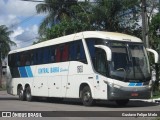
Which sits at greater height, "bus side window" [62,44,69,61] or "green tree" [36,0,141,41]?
"green tree" [36,0,141,41]

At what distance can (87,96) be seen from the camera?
21.2 m

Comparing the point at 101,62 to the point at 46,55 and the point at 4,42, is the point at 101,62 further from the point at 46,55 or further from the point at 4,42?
the point at 4,42

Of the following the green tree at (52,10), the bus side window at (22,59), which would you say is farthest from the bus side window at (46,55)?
the green tree at (52,10)

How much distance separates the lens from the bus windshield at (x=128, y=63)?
64.7ft

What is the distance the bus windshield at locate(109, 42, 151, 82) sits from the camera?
776 inches

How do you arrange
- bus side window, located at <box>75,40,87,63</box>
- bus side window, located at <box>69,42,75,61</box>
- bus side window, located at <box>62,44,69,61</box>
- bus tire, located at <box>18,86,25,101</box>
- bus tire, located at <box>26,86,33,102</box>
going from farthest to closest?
bus tire, located at <box>18,86,25,101</box>, bus tire, located at <box>26,86,33,102</box>, bus side window, located at <box>62,44,69,61</box>, bus side window, located at <box>69,42,75,61</box>, bus side window, located at <box>75,40,87,63</box>

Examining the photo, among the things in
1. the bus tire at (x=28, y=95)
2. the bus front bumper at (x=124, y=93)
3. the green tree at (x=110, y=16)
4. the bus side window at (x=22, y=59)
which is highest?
the green tree at (x=110, y=16)

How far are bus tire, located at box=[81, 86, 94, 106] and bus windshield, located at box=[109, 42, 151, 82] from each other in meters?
1.92

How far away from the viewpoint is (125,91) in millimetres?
19688

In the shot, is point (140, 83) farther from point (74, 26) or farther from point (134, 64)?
point (74, 26)

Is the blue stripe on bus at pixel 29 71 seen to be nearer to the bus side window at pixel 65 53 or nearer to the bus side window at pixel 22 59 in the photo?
the bus side window at pixel 22 59

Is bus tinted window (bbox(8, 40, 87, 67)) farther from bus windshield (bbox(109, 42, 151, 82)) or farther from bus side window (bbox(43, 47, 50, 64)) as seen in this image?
bus windshield (bbox(109, 42, 151, 82))

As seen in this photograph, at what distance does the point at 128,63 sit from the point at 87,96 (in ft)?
9.03

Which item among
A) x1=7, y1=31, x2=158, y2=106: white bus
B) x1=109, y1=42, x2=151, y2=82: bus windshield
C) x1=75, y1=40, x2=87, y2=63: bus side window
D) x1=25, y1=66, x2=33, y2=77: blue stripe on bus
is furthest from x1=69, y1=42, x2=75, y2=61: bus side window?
x1=25, y1=66, x2=33, y2=77: blue stripe on bus
